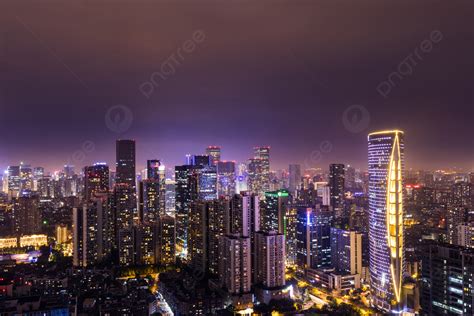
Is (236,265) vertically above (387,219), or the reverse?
(387,219)

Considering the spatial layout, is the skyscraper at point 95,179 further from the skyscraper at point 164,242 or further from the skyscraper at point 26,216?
the skyscraper at point 164,242

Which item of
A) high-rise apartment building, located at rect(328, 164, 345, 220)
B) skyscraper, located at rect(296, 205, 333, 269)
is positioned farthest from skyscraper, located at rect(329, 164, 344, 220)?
skyscraper, located at rect(296, 205, 333, 269)

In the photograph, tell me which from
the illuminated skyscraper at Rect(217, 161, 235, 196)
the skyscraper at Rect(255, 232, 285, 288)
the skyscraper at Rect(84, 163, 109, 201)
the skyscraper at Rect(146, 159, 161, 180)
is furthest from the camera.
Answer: the illuminated skyscraper at Rect(217, 161, 235, 196)

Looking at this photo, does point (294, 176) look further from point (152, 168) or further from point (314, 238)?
point (314, 238)

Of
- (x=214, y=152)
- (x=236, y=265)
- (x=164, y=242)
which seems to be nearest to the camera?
(x=236, y=265)

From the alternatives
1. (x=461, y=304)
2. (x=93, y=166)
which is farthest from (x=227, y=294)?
(x=93, y=166)

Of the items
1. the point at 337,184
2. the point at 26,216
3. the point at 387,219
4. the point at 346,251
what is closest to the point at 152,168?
the point at 26,216

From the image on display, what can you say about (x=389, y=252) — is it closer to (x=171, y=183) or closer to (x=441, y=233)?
(x=441, y=233)

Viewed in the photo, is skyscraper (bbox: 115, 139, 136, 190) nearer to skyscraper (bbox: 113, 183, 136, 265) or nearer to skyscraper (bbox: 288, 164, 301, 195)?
skyscraper (bbox: 113, 183, 136, 265)
